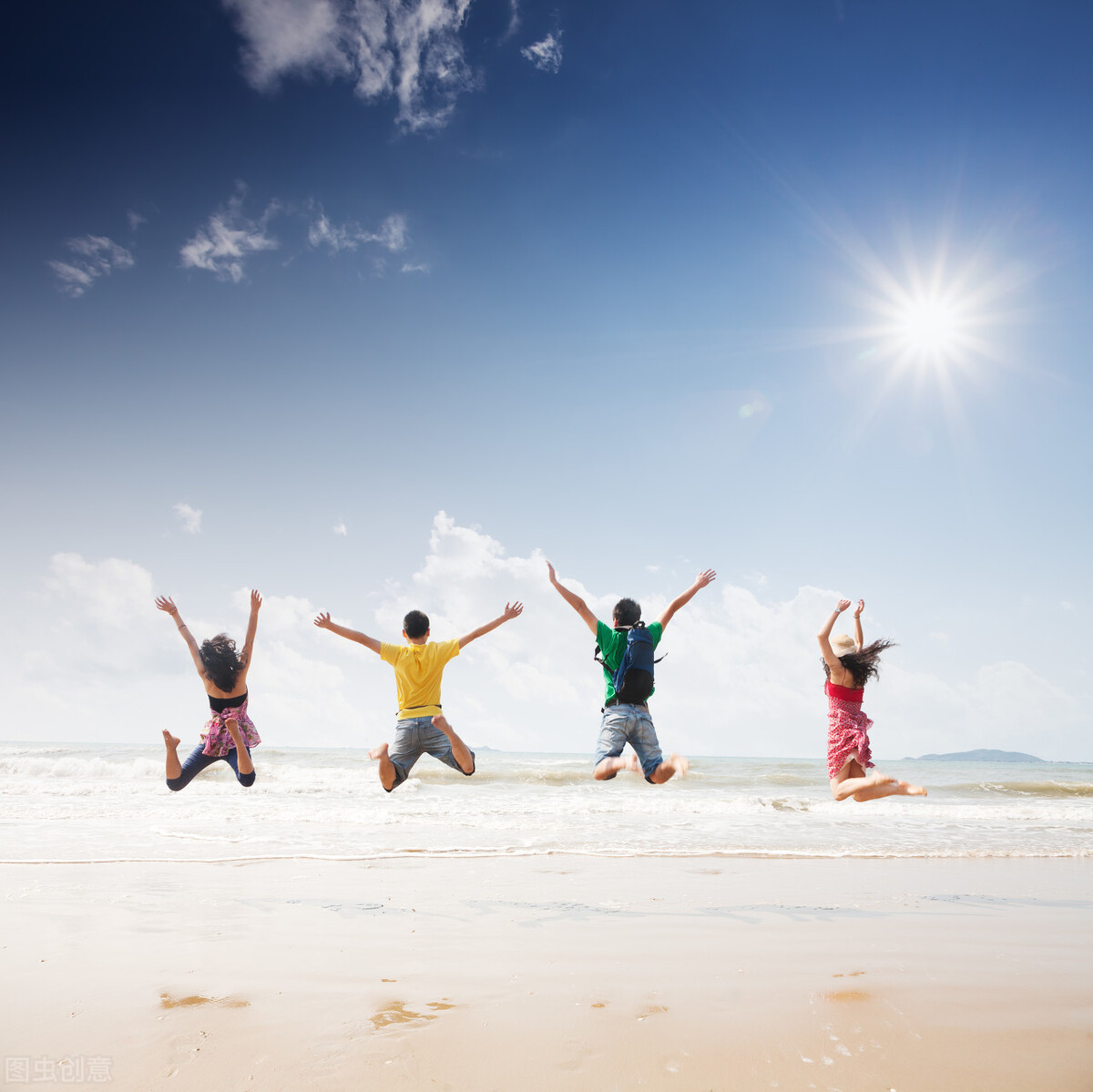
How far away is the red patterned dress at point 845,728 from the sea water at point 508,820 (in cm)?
281

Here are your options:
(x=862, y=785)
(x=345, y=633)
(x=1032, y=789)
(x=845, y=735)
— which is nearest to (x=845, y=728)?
(x=845, y=735)

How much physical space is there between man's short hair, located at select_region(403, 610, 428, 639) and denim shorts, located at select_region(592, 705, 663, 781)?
6.71 feet

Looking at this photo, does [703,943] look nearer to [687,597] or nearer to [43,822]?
[687,597]

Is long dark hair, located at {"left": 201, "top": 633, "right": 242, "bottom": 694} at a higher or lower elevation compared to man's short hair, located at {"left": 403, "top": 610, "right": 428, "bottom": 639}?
lower

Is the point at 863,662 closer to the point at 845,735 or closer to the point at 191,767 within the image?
the point at 845,735

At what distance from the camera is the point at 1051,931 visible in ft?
19.3

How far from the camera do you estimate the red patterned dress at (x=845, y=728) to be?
7.54 metres

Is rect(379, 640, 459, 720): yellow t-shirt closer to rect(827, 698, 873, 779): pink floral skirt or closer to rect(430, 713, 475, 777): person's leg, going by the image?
rect(430, 713, 475, 777): person's leg

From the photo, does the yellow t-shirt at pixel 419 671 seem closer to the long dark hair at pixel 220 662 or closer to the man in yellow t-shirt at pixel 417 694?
→ the man in yellow t-shirt at pixel 417 694

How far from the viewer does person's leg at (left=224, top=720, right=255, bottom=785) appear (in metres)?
7.66

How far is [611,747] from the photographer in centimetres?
686

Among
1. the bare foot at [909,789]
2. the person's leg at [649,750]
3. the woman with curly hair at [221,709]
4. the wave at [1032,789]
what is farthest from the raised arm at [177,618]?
the wave at [1032,789]

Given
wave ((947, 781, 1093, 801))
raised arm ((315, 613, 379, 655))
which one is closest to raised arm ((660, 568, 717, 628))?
raised arm ((315, 613, 379, 655))

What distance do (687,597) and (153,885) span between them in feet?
19.5
